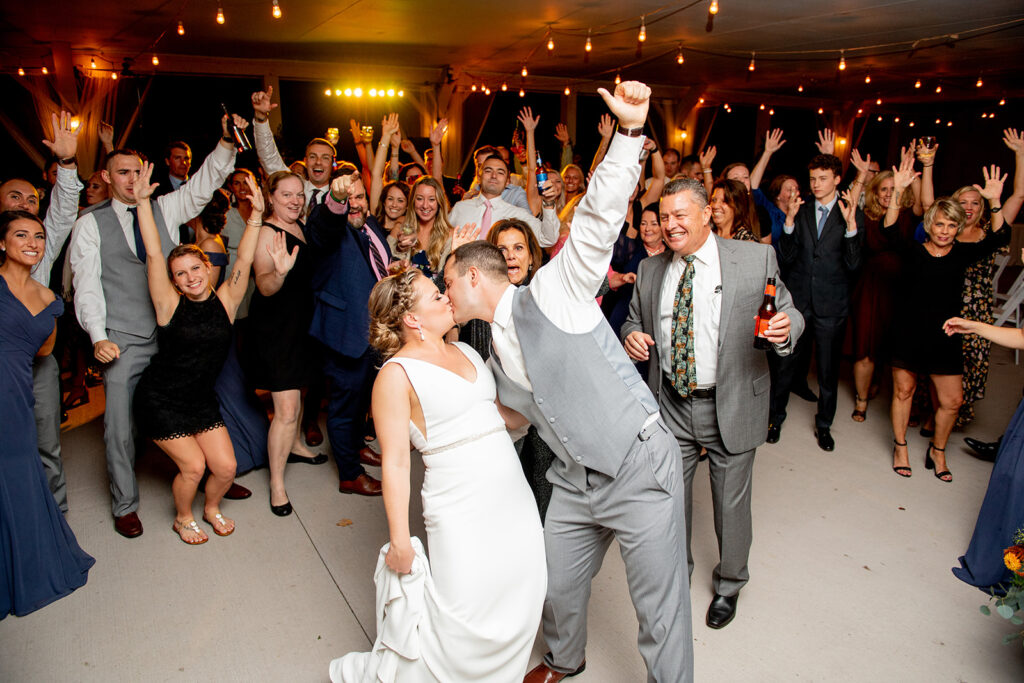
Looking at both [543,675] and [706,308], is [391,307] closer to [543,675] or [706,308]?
[706,308]

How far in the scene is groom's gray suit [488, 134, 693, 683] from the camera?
69.4 inches

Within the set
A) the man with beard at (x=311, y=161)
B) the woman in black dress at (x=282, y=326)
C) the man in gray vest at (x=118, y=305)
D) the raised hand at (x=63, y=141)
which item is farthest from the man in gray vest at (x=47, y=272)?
the man with beard at (x=311, y=161)

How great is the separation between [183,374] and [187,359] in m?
0.07

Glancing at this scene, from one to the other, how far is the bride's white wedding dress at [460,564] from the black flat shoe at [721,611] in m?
0.96

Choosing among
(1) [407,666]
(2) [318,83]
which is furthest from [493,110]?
(1) [407,666]

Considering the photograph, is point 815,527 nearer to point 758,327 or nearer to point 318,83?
point 758,327

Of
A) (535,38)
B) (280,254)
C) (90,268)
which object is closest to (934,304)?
(280,254)

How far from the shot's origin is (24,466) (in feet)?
8.43

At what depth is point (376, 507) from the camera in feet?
11.5

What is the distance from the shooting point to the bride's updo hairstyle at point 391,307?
201 centimetres

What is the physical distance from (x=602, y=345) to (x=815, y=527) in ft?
6.97

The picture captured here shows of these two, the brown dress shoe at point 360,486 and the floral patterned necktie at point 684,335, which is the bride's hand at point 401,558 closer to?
the floral patterned necktie at point 684,335

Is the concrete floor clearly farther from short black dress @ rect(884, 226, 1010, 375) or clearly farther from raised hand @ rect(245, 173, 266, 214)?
raised hand @ rect(245, 173, 266, 214)

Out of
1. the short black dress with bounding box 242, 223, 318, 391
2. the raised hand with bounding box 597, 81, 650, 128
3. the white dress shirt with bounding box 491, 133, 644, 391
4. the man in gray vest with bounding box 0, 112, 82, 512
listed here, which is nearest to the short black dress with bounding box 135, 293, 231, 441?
the short black dress with bounding box 242, 223, 318, 391
